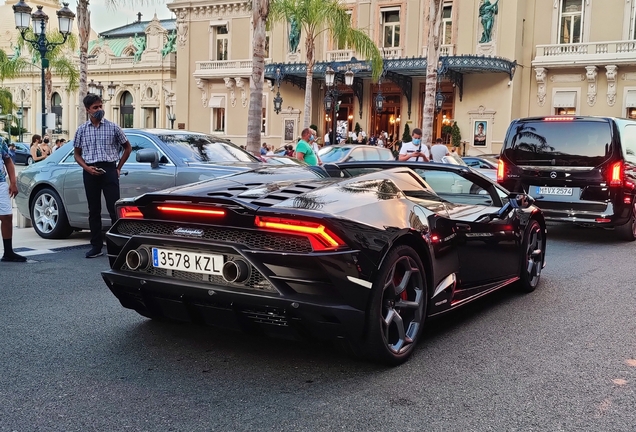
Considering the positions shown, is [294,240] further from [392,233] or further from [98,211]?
[98,211]

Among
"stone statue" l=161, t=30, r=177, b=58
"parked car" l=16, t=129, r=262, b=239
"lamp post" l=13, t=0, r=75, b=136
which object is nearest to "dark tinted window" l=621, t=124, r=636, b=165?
"parked car" l=16, t=129, r=262, b=239

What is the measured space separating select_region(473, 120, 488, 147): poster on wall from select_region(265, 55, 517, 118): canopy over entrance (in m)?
1.73

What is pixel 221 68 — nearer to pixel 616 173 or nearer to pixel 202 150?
pixel 202 150

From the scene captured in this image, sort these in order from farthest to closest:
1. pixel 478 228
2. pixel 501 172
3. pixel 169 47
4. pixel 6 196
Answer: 1. pixel 169 47
2. pixel 501 172
3. pixel 6 196
4. pixel 478 228

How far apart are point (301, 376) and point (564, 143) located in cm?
732

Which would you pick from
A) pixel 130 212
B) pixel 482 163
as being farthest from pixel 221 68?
pixel 130 212

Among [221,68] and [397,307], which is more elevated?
[221,68]

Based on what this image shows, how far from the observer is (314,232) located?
3.52 metres

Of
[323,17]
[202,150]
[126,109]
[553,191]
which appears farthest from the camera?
[126,109]

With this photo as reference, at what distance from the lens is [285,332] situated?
11.9 ft

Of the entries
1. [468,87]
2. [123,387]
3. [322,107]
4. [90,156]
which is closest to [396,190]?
[123,387]

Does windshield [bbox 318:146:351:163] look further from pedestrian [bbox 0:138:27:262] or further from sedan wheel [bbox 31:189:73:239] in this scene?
pedestrian [bbox 0:138:27:262]

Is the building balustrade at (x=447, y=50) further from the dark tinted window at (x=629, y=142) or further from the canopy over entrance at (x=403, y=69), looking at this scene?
the dark tinted window at (x=629, y=142)

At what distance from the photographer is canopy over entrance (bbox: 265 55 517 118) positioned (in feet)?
96.9
